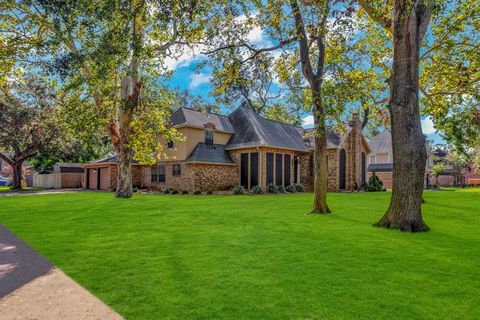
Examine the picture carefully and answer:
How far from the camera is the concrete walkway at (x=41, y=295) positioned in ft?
12.4

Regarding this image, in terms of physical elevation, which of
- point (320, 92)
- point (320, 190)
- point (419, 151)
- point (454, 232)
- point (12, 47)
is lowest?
point (454, 232)

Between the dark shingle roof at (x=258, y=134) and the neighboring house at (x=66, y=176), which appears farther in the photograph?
the neighboring house at (x=66, y=176)

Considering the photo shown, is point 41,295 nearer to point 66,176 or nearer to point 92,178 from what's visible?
point 92,178

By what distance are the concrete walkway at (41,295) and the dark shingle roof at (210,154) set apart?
60.7 feet

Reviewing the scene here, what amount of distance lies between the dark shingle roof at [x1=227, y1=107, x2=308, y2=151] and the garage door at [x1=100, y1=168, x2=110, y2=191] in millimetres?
12554

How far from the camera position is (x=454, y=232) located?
8.77m

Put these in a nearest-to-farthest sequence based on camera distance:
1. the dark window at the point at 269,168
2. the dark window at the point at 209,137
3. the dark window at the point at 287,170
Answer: the dark window at the point at 269,168
the dark window at the point at 209,137
the dark window at the point at 287,170

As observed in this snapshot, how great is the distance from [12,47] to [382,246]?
61.5 ft

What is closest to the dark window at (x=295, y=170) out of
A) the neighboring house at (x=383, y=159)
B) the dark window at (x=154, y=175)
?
the dark window at (x=154, y=175)

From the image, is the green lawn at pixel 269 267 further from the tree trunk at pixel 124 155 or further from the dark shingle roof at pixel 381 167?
the dark shingle roof at pixel 381 167

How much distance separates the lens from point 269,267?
5.51m

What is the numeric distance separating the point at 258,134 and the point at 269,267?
20270 mm

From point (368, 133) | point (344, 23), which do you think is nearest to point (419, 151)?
point (344, 23)

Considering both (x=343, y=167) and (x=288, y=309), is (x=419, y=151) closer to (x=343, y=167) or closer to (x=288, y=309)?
(x=288, y=309)
